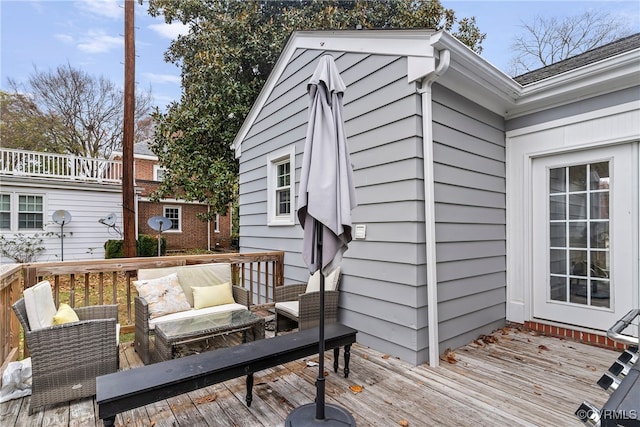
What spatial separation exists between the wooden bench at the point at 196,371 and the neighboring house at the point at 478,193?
41.1 inches

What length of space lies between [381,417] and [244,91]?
28.3 feet

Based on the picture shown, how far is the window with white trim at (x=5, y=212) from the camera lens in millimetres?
10117

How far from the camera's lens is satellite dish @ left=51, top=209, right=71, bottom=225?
33.4 feet

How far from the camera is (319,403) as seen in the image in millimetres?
2146

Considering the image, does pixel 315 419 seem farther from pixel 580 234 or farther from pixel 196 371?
pixel 580 234

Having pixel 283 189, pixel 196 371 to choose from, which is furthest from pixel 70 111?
pixel 196 371

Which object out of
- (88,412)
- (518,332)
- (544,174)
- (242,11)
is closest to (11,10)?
(242,11)

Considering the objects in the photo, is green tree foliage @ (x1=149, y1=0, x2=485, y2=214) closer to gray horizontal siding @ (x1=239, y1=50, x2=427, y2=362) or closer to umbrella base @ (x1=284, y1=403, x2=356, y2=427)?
gray horizontal siding @ (x1=239, y1=50, x2=427, y2=362)

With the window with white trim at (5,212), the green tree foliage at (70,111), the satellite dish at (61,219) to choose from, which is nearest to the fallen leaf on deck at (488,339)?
the satellite dish at (61,219)

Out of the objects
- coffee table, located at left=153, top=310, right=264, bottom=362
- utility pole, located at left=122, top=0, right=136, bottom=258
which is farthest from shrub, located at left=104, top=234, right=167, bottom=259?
coffee table, located at left=153, top=310, right=264, bottom=362

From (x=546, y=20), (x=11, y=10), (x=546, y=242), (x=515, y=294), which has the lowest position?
(x=515, y=294)

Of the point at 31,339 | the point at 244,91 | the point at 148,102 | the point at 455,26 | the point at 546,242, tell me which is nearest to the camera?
the point at 31,339

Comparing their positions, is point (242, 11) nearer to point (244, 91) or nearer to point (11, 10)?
point (244, 91)

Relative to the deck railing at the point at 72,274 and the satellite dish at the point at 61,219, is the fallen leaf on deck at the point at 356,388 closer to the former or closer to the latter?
the deck railing at the point at 72,274
